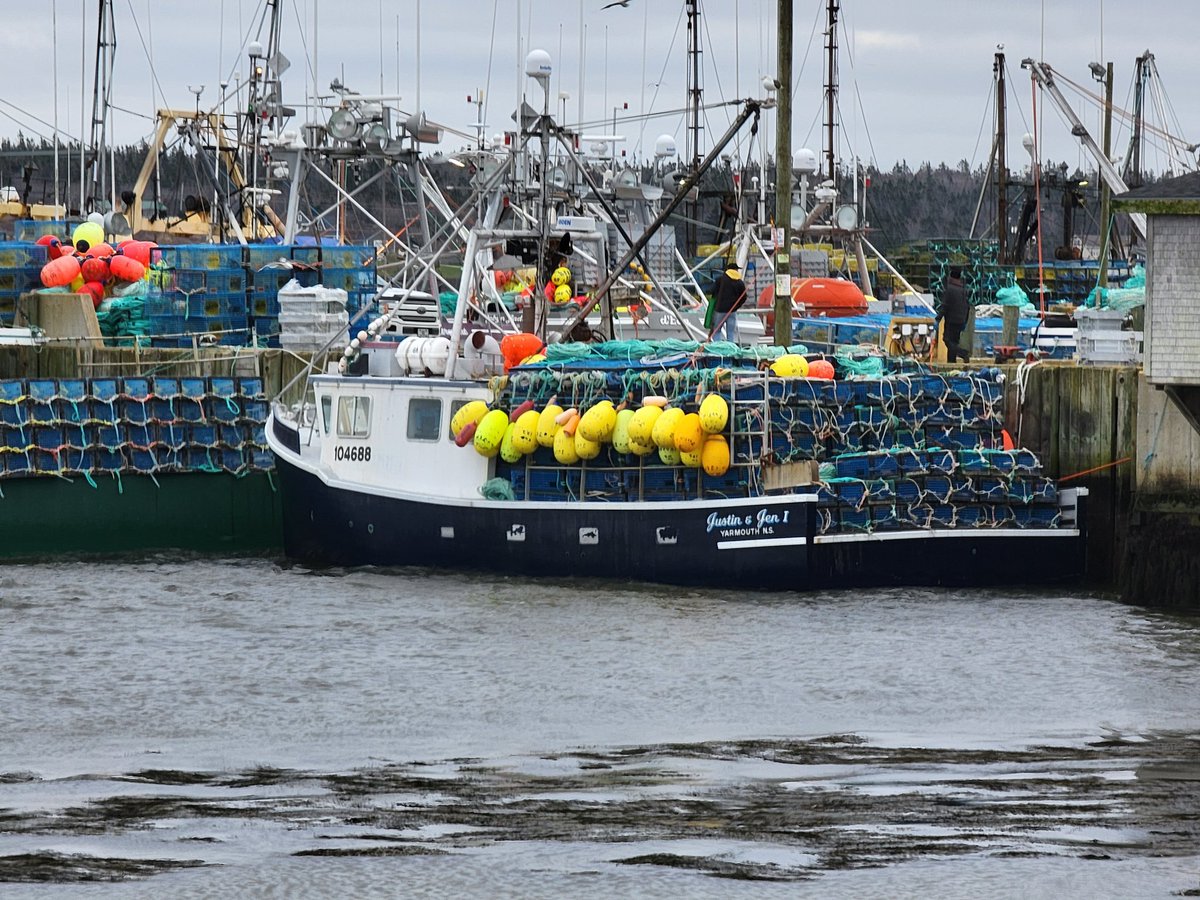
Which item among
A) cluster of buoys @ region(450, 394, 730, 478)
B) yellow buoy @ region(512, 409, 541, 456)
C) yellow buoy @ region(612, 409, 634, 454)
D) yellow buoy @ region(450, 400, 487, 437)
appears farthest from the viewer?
yellow buoy @ region(450, 400, 487, 437)

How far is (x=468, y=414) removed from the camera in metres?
21.2

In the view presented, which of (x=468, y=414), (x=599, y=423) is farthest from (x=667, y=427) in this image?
(x=468, y=414)

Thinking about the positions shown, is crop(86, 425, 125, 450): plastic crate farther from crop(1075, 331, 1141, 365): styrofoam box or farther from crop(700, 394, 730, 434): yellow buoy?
crop(1075, 331, 1141, 365): styrofoam box

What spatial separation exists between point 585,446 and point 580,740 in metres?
6.52

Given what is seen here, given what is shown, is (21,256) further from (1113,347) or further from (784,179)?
(1113,347)

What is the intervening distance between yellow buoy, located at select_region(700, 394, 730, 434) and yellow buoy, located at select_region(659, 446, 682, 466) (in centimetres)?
40

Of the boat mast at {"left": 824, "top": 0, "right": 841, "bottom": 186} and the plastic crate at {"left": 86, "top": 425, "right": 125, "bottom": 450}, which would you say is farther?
the boat mast at {"left": 824, "top": 0, "right": 841, "bottom": 186}

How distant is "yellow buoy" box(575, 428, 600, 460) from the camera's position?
2036cm

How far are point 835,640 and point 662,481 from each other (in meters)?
3.17

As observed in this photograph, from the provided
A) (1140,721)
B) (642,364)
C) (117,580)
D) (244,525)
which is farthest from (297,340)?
(1140,721)

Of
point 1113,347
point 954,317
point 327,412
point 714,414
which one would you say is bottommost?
point 327,412

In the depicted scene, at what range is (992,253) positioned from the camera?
46.7m

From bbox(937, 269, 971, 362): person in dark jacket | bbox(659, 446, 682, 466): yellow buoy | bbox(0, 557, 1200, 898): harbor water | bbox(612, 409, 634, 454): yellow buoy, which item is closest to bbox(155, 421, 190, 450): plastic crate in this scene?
bbox(0, 557, 1200, 898): harbor water

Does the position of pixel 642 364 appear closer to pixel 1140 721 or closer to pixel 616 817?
pixel 1140 721
